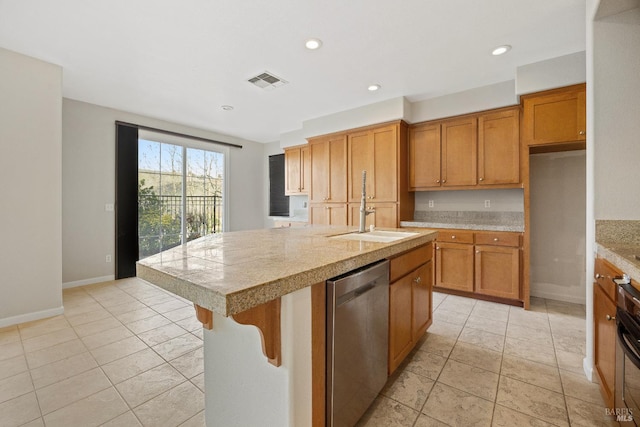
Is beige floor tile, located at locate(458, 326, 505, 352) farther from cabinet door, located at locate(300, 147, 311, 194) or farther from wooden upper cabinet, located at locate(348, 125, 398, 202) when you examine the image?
cabinet door, located at locate(300, 147, 311, 194)

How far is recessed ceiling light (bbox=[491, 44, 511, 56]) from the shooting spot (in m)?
2.57

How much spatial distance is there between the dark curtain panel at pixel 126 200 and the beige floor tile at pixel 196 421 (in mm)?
3610

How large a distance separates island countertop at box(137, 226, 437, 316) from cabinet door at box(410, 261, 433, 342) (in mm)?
696

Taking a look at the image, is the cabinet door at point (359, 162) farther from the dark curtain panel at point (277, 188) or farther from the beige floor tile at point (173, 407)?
the beige floor tile at point (173, 407)

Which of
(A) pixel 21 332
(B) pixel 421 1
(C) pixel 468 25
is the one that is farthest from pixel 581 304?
(A) pixel 21 332

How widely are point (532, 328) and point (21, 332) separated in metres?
4.74

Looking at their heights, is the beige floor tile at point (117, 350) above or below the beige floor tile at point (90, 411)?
above

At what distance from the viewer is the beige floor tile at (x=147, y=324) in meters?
2.52

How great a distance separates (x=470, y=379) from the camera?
1.78 meters

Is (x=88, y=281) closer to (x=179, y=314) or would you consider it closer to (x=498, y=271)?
(x=179, y=314)

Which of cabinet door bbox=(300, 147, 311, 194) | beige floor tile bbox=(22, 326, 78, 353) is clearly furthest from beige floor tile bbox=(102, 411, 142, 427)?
cabinet door bbox=(300, 147, 311, 194)

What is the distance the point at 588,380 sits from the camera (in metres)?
1.74

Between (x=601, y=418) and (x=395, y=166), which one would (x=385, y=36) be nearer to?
(x=395, y=166)

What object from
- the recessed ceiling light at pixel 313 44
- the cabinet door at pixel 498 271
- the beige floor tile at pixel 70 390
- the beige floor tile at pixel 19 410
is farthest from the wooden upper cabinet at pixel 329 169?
the beige floor tile at pixel 19 410
